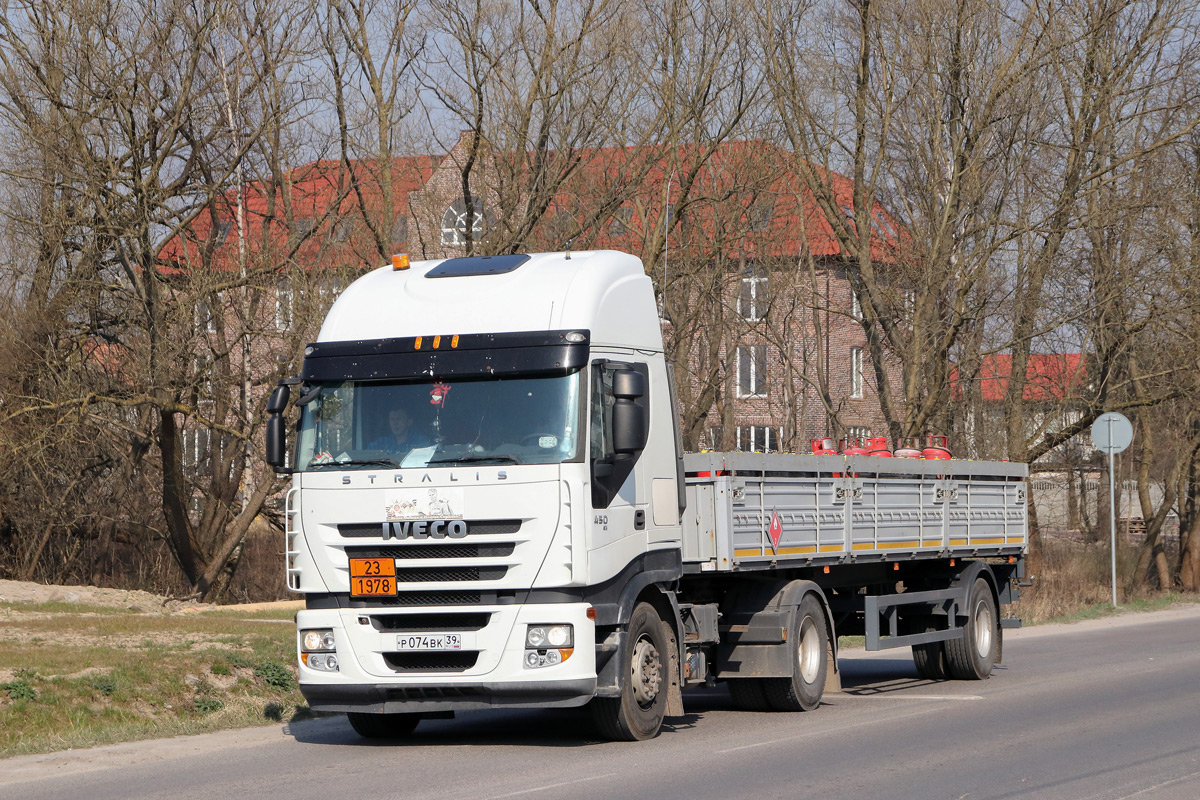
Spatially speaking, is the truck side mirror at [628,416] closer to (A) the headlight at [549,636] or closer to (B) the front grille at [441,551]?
(B) the front grille at [441,551]

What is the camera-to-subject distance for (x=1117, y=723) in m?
11.5

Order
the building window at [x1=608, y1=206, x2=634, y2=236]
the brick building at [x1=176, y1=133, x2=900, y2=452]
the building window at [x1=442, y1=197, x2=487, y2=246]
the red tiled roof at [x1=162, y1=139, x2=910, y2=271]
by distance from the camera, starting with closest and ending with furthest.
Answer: the brick building at [x1=176, y1=133, x2=900, y2=452]
the building window at [x1=442, y1=197, x2=487, y2=246]
the red tiled roof at [x1=162, y1=139, x2=910, y2=271]
the building window at [x1=608, y1=206, x2=634, y2=236]

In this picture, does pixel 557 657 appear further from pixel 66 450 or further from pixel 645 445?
pixel 66 450

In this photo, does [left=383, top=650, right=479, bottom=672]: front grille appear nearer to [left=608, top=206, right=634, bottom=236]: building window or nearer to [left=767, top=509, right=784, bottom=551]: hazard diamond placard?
[left=767, top=509, right=784, bottom=551]: hazard diamond placard

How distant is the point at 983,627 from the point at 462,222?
13.9 m

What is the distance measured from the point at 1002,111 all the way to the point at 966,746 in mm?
18839

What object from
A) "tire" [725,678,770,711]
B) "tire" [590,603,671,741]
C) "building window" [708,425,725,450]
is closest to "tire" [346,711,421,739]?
"tire" [590,603,671,741]

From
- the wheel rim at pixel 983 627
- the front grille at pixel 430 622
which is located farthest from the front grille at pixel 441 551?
the wheel rim at pixel 983 627

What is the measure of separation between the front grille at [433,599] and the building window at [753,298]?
2453 cm

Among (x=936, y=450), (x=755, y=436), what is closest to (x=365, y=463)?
(x=936, y=450)

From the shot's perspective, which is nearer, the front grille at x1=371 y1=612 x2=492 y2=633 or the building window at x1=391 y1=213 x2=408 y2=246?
the front grille at x1=371 y1=612 x2=492 y2=633

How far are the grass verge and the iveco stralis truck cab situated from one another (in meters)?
2.59

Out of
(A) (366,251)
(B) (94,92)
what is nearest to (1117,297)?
(A) (366,251)

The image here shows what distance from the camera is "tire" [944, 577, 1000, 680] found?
1545 centimetres
